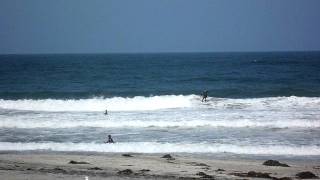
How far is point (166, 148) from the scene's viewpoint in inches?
820

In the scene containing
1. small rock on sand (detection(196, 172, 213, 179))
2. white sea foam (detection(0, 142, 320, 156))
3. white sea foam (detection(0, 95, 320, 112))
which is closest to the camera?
small rock on sand (detection(196, 172, 213, 179))

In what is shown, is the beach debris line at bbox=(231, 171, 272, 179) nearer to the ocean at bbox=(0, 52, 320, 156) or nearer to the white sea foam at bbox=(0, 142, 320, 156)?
the ocean at bbox=(0, 52, 320, 156)

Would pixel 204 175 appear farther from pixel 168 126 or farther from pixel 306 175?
pixel 168 126

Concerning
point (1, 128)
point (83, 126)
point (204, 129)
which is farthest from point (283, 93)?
point (1, 128)

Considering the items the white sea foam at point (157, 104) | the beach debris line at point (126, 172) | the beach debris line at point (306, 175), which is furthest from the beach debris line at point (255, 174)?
the white sea foam at point (157, 104)

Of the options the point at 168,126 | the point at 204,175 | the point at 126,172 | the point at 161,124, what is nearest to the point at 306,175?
the point at 204,175

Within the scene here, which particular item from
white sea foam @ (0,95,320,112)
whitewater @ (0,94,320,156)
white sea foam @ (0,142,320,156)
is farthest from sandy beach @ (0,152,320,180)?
white sea foam @ (0,95,320,112)

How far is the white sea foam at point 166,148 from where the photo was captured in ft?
66.3

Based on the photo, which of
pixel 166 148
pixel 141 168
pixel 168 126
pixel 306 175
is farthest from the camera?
pixel 168 126

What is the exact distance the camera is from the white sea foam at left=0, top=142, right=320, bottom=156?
2020cm

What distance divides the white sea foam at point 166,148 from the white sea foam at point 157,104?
40.4 feet

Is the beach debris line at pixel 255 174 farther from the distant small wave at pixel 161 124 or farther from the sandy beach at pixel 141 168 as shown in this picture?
the distant small wave at pixel 161 124

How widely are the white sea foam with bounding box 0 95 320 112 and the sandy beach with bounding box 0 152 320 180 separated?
51.5 ft

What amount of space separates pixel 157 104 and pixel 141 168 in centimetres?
2071
